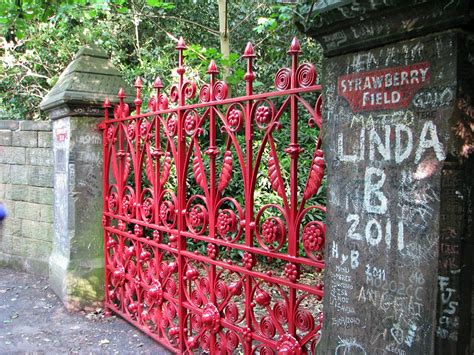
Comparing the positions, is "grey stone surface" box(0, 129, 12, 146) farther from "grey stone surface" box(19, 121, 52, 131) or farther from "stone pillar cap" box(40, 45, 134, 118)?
"stone pillar cap" box(40, 45, 134, 118)

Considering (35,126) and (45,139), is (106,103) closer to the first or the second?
(45,139)

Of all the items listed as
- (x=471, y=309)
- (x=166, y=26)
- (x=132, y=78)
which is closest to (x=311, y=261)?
(x=471, y=309)

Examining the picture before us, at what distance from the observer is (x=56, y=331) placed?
4180 mm

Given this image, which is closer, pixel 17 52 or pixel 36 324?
pixel 36 324

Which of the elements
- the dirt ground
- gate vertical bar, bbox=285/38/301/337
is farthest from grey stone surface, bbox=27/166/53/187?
gate vertical bar, bbox=285/38/301/337

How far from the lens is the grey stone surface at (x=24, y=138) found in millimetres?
5980

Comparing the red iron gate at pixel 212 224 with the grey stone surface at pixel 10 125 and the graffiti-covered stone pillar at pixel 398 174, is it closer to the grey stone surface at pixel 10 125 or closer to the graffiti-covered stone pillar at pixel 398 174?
the graffiti-covered stone pillar at pixel 398 174

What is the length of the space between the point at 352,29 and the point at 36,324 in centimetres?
386

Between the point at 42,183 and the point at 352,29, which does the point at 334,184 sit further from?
the point at 42,183

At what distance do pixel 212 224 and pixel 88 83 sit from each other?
7.85 ft

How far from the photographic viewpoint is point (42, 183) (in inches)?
229

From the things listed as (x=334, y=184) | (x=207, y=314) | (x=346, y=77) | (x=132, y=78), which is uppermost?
(x=132, y=78)

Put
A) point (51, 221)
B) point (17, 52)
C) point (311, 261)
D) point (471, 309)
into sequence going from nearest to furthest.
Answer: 1. point (471, 309)
2. point (311, 261)
3. point (51, 221)
4. point (17, 52)

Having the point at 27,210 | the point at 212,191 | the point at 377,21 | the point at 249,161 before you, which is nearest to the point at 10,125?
the point at 27,210
